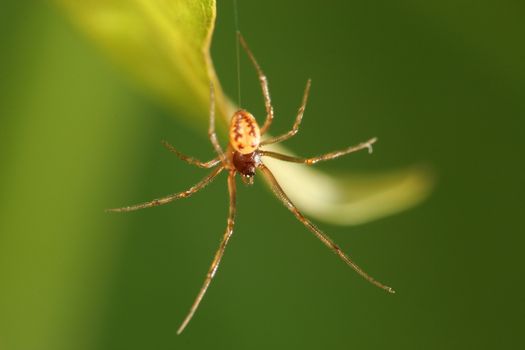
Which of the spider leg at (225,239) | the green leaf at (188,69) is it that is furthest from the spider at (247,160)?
the green leaf at (188,69)

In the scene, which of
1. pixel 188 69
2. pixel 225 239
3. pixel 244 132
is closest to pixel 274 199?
pixel 225 239

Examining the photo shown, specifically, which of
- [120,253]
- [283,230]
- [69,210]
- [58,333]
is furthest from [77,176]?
[283,230]

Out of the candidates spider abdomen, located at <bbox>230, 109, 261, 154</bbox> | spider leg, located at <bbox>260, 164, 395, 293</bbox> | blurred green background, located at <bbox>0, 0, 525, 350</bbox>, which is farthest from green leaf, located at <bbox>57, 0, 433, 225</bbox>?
blurred green background, located at <bbox>0, 0, 525, 350</bbox>

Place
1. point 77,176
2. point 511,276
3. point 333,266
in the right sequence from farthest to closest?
point 77,176, point 333,266, point 511,276

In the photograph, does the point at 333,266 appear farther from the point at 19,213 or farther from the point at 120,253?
the point at 19,213

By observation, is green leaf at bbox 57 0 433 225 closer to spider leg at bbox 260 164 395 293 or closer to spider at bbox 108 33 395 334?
spider at bbox 108 33 395 334

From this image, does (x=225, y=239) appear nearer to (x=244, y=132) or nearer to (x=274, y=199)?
(x=244, y=132)
